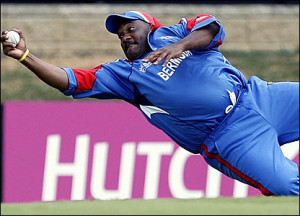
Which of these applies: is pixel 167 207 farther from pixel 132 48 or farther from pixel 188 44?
pixel 132 48

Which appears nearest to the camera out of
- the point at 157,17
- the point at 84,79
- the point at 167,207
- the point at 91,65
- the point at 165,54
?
the point at 167,207

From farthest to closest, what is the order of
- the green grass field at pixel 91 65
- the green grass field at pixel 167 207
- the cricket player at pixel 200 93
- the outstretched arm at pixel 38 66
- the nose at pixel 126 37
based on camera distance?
the green grass field at pixel 91 65, the nose at pixel 126 37, the cricket player at pixel 200 93, the outstretched arm at pixel 38 66, the green grass field at pixel 167 207

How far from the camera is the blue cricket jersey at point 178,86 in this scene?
6660 millimetres

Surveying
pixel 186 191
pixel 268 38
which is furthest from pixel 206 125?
pixel 268 38

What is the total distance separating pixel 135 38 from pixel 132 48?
0.26 ft

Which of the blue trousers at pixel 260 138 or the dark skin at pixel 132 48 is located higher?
the dark skin at pixel 132 48

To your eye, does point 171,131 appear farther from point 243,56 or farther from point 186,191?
point 243,56

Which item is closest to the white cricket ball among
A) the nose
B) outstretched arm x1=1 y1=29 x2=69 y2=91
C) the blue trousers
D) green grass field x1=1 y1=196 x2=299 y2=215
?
outstretched arm x1=1 y1=29 x2=69 y2=91

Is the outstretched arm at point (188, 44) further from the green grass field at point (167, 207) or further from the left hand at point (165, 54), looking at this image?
the green grass field at point (167, 207)

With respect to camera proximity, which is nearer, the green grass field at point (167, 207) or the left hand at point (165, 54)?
the green grass field at point (167, 207)

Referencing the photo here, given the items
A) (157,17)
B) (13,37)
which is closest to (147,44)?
(13,37)

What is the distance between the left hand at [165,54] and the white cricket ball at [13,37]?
904 mm

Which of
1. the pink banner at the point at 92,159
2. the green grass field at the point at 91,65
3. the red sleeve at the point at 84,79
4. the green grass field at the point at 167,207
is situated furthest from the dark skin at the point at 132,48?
the green grass field at the point at 91,65

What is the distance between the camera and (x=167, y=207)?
16.1 ft
